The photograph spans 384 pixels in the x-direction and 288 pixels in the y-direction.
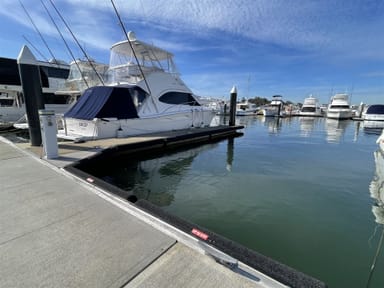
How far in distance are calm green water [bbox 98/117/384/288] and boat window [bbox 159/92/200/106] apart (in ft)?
12.7

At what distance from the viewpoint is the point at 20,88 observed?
51.2ft

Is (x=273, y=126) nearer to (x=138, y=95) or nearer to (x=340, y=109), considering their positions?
(x=138, y=95)

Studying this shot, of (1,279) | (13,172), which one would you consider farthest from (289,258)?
(13,172)

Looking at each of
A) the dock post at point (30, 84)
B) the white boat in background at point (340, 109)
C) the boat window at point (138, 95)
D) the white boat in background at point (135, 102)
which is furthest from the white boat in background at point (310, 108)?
the dock post at point (30, 84)

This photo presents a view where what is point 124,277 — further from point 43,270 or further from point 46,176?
point 46,176

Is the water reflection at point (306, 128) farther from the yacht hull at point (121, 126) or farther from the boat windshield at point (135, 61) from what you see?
the boat windshield at point (135, 61)

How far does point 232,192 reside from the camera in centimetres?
528

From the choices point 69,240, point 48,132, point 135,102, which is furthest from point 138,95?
point 69,240

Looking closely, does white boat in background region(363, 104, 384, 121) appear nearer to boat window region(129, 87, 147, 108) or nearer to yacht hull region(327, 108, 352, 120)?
yacht hull region(327, 108, 352, 120)

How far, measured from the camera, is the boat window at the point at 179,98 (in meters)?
11.5

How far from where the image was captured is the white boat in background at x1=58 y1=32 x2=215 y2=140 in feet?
28.8

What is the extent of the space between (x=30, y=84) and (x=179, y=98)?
7.63 m

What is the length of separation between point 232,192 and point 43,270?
13.8 ft

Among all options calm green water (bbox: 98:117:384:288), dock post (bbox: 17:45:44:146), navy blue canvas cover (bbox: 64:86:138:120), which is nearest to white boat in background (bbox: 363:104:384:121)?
calm green water (bbox: 98:117:384:288)
